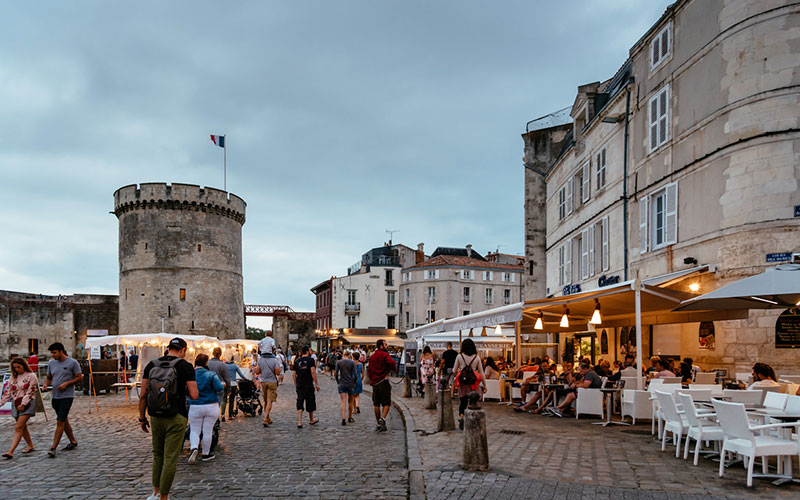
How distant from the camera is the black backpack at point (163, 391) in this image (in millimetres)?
5820

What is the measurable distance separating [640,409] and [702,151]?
260 inches

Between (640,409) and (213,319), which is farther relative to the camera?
(213,319)

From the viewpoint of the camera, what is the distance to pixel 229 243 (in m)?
48.6

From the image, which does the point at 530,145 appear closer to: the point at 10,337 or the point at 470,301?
the point at 470,301

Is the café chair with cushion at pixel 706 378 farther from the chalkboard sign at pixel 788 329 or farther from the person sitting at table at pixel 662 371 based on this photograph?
the chalkboard sign at pixel 788 329

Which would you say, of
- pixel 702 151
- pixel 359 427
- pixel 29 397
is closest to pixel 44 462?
pixel 29 397

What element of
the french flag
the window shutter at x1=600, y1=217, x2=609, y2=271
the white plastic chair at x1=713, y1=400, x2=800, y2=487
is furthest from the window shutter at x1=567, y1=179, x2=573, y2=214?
the french flag

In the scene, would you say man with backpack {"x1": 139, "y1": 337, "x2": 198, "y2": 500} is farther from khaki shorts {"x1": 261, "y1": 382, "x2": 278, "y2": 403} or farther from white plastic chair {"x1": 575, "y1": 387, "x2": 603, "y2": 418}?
white plastic chair {"x1": 575, "y1": 387, "x2": 603, "y2": 418}

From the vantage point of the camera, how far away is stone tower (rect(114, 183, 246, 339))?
45.1 meters

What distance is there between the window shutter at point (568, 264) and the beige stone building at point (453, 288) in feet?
114

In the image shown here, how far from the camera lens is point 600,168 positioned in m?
20.0

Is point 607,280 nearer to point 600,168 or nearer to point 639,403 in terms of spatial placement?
point 600,168

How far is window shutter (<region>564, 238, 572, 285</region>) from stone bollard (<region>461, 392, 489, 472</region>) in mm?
17248

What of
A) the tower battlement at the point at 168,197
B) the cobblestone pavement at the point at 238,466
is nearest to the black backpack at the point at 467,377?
the cobblestone pavement at the point at 238,466
